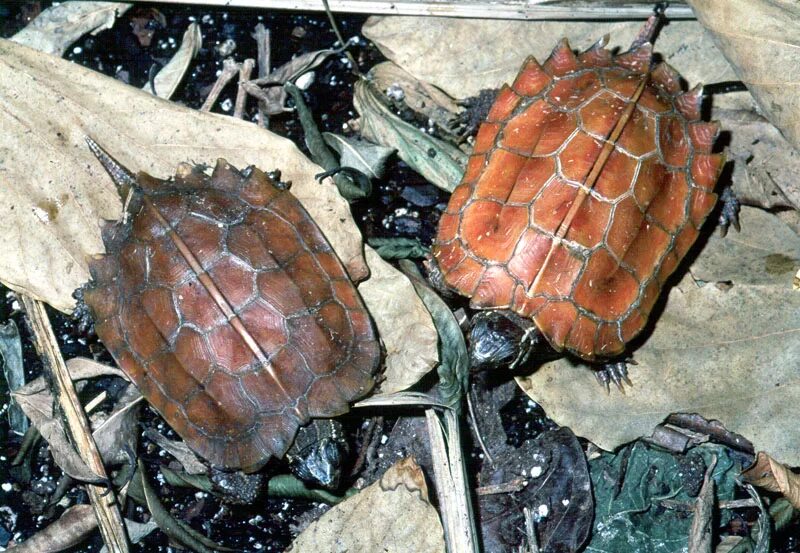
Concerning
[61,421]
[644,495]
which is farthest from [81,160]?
[644,495]

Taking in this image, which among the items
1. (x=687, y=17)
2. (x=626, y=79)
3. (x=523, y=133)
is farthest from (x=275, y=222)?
(x=687, y=17)

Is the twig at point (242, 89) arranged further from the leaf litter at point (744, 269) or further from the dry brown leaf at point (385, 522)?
the leaf litter at point (744, 269)

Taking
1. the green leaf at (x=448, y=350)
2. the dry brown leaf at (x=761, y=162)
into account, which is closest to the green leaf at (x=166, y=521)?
the green leaf at (x=448, y=350)

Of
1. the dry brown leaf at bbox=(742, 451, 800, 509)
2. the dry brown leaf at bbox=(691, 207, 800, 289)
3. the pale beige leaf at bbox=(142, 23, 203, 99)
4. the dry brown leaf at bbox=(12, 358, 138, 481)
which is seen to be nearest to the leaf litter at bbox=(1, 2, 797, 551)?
the dry brown leaf at bbox=(691, 207, 800, 289)

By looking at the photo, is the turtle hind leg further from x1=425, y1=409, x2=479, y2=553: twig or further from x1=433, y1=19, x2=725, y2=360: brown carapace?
x1=425, y1=409, x2=479, y2=553: twig

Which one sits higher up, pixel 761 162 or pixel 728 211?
pixel 761 162

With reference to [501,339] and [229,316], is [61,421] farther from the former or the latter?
[501,339]

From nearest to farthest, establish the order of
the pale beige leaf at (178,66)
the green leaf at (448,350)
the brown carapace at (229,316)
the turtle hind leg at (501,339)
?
the brown carapace at (229,316) → the turtle hind leg at (501,339) → the green leaf at (448,350) → the pale beige leaf at (178,66)
